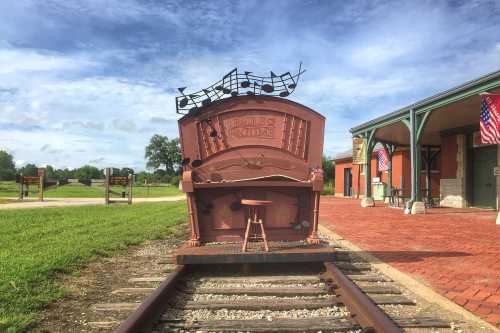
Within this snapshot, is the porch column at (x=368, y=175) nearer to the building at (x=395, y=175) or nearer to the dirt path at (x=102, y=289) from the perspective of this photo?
the building at (x=395, y=175)

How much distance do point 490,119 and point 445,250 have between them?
17.6 feet

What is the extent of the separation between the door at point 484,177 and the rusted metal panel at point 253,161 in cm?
1250

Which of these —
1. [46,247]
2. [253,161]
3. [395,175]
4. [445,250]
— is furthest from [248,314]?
[395,175]

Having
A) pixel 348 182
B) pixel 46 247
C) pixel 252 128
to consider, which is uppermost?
pixel 252 128

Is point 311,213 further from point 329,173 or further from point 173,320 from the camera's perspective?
point 329,173

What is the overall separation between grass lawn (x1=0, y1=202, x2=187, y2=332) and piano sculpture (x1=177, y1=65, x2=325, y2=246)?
1.89 metres

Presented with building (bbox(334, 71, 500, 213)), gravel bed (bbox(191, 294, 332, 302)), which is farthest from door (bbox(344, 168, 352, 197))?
gravel bed (bbox(191, 294, 332, 302))

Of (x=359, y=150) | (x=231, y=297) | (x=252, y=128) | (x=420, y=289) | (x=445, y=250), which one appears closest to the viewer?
(x=231, y=297)

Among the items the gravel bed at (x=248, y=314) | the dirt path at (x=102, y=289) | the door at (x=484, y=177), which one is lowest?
the dirt path at (x=102, y=289)

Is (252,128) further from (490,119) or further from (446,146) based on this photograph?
(446,146)

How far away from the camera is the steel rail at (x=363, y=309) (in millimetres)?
3145

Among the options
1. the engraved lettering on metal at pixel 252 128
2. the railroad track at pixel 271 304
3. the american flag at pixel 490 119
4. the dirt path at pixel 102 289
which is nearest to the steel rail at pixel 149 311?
the railroad track at pixel 271 304

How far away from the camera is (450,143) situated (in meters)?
18.3

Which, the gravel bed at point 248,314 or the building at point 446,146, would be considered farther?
the building at point 446,146
